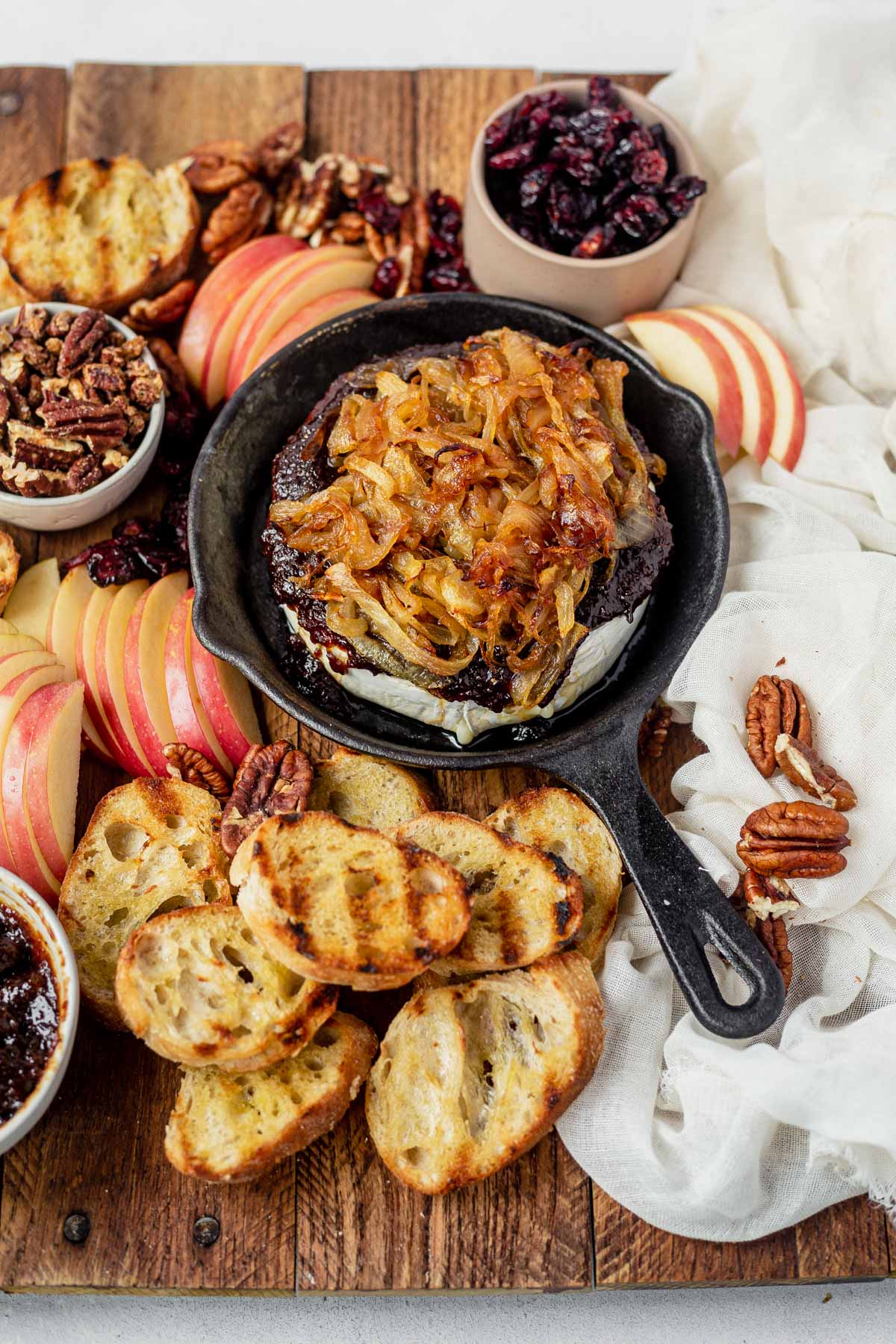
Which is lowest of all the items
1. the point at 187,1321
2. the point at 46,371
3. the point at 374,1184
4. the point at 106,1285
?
the point at 187,1321

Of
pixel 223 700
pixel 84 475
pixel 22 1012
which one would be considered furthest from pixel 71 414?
pixel 22 1012

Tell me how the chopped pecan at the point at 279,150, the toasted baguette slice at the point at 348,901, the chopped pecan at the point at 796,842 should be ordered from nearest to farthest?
the toasted baguette slice at the point at 348,901
the chopped pecan at the point at 796,842
the chopped pecan at the point at 279,150

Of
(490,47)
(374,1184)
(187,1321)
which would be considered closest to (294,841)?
(374,1184)

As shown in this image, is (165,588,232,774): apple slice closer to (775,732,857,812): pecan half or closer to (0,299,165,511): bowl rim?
(0,299,165,511): bowl rim

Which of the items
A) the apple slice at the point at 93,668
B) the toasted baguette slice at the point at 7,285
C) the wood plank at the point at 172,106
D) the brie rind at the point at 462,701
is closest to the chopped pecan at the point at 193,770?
the apple slice at the point at 93,668

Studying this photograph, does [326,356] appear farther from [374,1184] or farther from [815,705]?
[374,1184]

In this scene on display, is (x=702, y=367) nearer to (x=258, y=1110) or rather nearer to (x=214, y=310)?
(x=214, y=310)

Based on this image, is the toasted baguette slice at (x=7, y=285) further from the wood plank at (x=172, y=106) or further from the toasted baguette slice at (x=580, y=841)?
the toasted baguette slice at (x=580, y=841)
